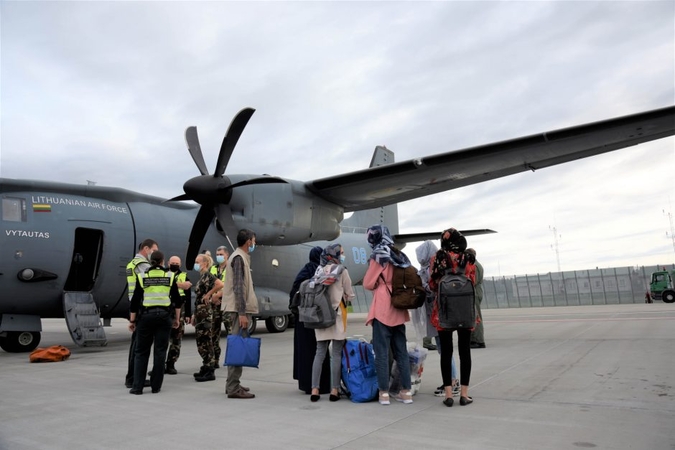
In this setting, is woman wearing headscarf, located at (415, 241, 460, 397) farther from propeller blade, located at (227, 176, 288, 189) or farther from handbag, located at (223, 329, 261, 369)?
propeller blade, located at (227, 176, 288, 189)

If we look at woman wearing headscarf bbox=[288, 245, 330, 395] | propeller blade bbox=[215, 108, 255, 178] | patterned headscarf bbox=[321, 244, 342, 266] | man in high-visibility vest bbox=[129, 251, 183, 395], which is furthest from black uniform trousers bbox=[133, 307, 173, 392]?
propeller blade bbox=[215, 108, 255, 178]

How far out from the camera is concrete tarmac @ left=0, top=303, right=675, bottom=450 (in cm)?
350

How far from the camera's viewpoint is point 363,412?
14.6ft

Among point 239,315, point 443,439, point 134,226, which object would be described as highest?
point 134,226

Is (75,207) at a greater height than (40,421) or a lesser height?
greater

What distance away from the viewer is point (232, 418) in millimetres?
4289

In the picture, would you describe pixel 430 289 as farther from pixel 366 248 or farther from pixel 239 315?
pixel 366 248

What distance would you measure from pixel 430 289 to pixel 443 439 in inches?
74.7

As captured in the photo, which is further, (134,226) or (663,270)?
(663,270)

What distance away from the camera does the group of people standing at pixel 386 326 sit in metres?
4.67

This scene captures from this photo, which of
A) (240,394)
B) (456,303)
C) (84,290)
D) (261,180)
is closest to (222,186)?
(261,180)

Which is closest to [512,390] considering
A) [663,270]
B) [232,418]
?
[232,418]

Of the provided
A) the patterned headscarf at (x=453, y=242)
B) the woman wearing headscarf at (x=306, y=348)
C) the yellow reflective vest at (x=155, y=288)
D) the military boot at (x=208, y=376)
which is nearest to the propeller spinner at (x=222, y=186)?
the military boot at (x=208, y=376)

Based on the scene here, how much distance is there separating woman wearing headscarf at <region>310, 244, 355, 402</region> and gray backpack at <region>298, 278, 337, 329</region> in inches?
2.5
